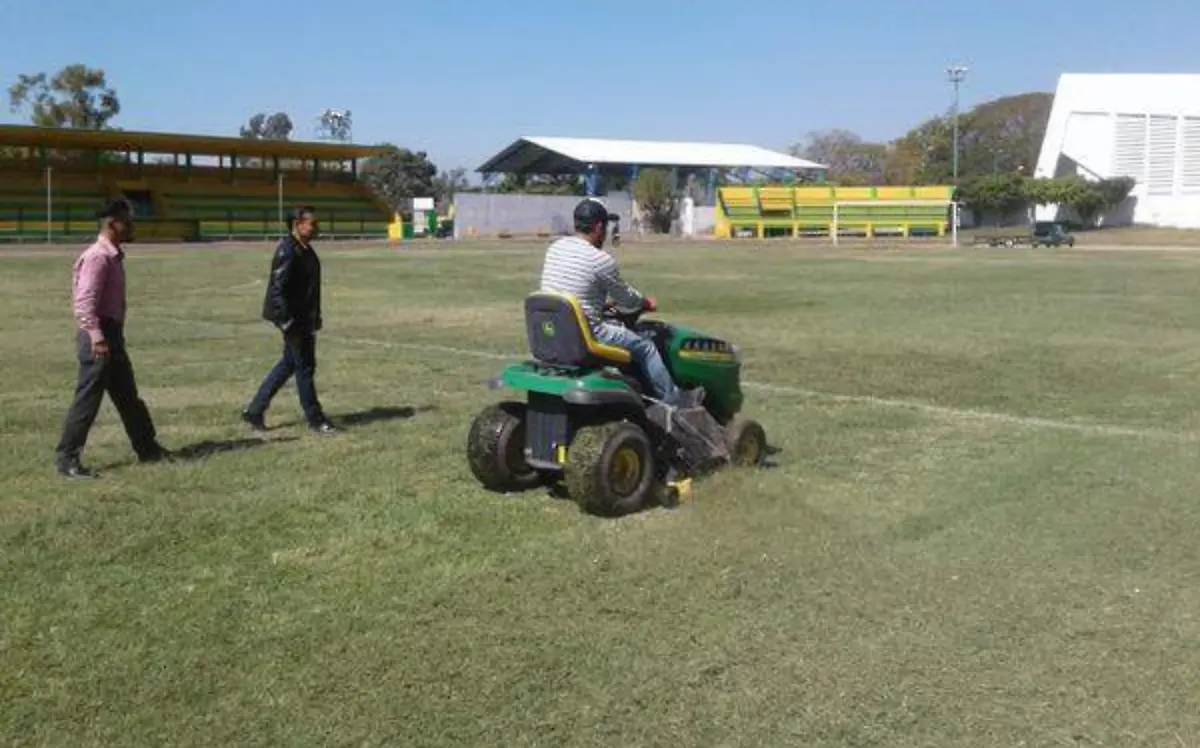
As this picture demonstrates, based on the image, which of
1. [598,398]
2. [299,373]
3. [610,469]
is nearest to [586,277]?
[598,398]

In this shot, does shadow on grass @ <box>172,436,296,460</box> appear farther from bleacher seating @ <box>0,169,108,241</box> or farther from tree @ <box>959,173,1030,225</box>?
tree @ <box>959,173,1030,225</box>

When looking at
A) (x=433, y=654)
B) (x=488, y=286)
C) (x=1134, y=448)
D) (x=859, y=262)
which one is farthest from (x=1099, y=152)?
(x=433, y=654)

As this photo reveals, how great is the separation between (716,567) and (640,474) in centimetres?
117

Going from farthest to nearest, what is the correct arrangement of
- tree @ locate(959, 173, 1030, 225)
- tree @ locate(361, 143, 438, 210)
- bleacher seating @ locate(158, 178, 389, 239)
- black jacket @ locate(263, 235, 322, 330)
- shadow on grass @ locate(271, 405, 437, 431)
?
tree @ locate(361, 143, 438, 210) < tree @ locate(959, 173, 1030, 225) < bleacher seating @ locate(158, 178, 389, 239) < shadow on grass @ locate(271, 405, 437, 431) < black jacket @ locate(263, 235, 322, 330)

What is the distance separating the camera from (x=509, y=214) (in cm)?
8312

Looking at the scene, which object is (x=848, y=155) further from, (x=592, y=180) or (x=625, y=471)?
(x=625, y=471)

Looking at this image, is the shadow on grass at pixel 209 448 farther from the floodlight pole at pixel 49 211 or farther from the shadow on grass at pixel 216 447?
the floodlight pole at pixel 49 211

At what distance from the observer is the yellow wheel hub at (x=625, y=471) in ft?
22.1

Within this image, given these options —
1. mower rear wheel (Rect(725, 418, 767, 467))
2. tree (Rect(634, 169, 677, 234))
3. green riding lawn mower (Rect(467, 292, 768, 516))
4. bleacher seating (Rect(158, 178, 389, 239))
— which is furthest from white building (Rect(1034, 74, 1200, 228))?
green riding lawn mower (Rect(467, 292, 768, 516))

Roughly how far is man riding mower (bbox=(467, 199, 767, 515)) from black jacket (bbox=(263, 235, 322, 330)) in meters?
2.65

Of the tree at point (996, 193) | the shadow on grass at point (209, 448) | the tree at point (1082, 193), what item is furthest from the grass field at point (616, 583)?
the tree at point (996, 193)

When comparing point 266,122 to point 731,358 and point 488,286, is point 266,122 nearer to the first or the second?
point 488,286

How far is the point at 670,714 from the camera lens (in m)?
4.23

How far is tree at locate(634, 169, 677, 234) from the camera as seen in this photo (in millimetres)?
89812
